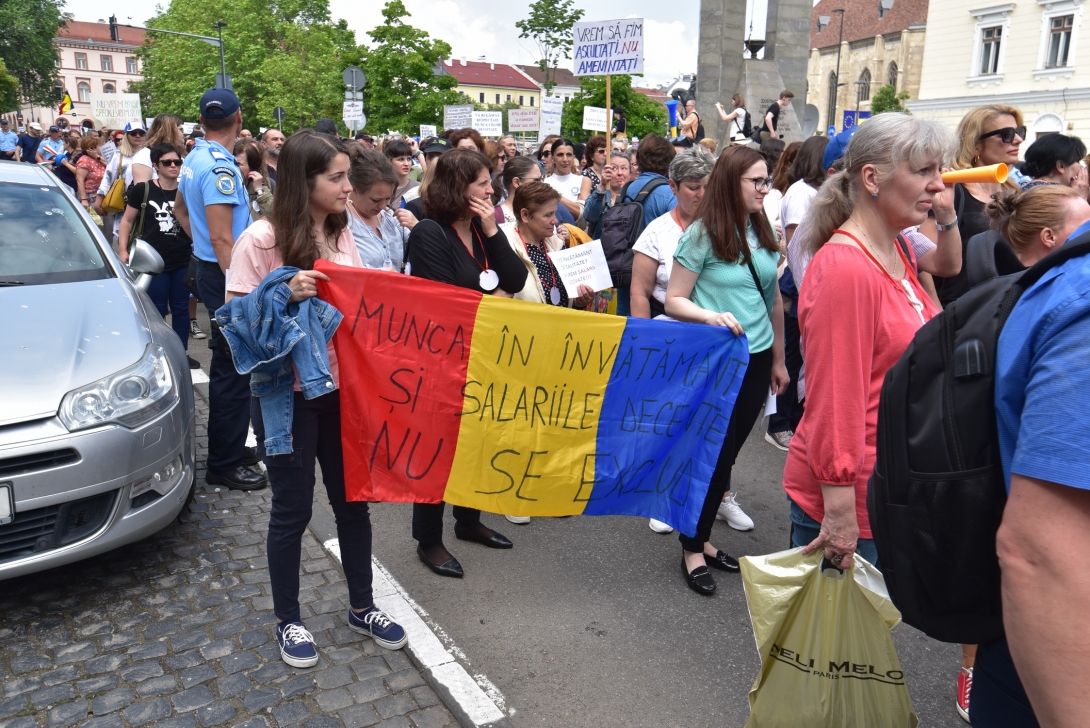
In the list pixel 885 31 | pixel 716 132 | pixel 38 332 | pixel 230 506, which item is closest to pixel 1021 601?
pixel 38 332

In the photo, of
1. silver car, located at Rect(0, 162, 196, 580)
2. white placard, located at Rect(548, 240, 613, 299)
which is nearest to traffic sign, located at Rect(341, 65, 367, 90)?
silver car, located at Rect(0, 162, 196, 580)

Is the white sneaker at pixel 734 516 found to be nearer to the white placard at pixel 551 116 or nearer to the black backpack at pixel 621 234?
the black backpack at pixel 621 234

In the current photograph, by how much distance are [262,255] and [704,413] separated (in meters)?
2.01

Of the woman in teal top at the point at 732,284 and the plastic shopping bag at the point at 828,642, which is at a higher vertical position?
the woman in teal top at the point at 732,284

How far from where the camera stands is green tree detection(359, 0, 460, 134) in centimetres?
3594

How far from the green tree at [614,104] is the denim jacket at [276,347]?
21.1m

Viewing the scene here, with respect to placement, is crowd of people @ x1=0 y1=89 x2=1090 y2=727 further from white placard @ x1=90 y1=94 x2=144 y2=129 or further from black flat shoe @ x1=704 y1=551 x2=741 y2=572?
white placard @ x1=90 y1=94 x2=144 y2=129

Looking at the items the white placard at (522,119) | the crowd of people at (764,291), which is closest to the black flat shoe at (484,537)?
the crowd of people at (764,291)

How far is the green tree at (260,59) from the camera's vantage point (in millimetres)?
58188

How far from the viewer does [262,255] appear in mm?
3174

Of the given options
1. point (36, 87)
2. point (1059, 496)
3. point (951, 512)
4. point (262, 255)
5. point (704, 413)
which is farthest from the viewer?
point (36, 87)

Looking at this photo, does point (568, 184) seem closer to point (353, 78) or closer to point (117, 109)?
point (353, 78)

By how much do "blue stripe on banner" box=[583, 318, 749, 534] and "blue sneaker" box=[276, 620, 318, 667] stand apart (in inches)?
52.0

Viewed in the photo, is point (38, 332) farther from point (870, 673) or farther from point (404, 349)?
point (870, 673)
